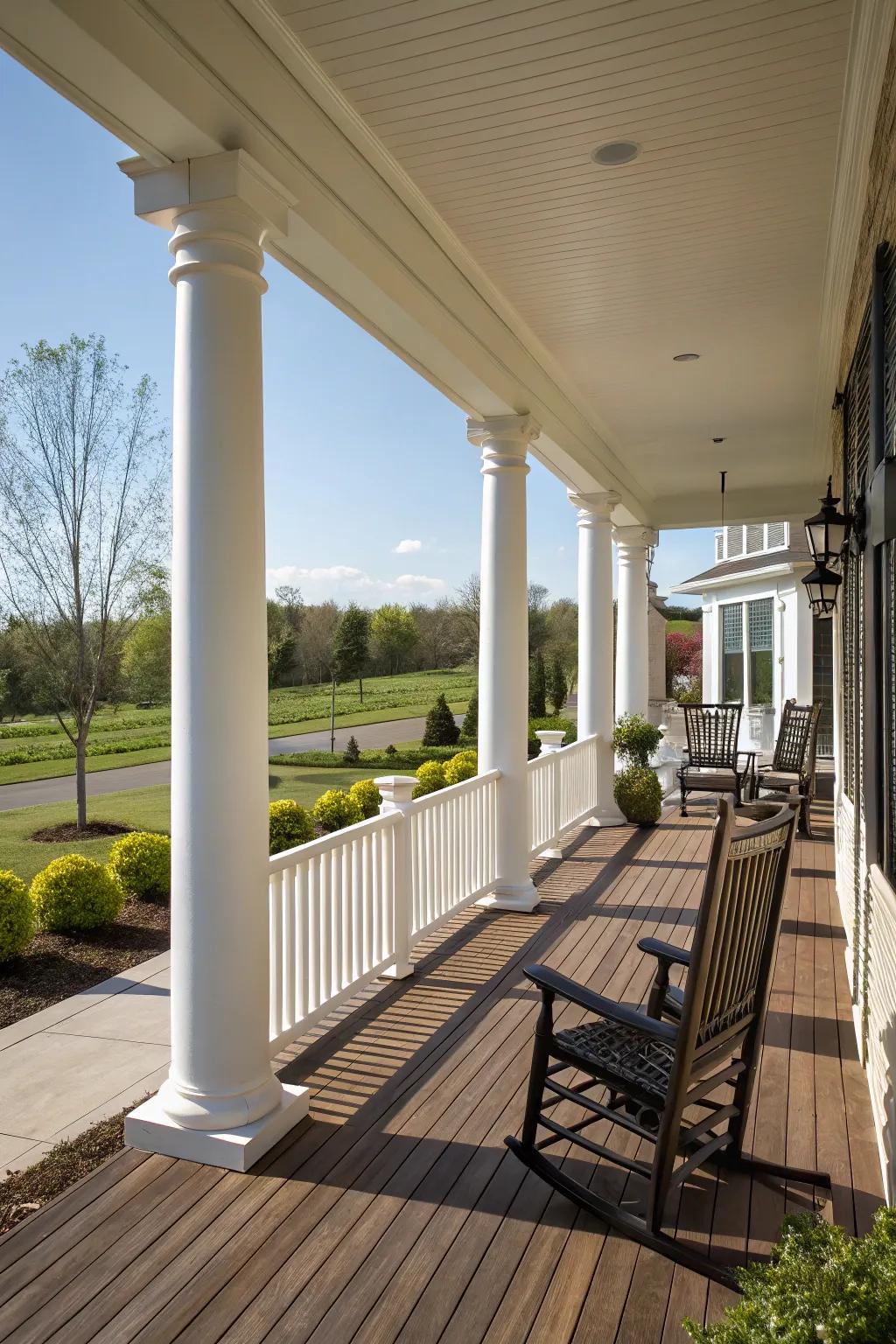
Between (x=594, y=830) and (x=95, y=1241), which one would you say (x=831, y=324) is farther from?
(x=95, y=1241)

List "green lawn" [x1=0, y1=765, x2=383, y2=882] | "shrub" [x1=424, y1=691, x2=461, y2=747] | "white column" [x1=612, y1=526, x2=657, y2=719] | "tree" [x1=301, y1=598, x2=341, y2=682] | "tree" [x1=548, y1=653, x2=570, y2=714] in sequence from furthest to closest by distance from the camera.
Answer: "tree" [x1=548, y1=653, x2=570, y2=714] < "tree" [x1=301, y1=598, x2=341, y2=682] < "shrub" [x1=424, y1=691, x2=461, y2=747] < "white column" [x1=612, y1=526, x2=657, y2=719] < "green lawn" [x1=0, y1=765, x2=383, y2=882]

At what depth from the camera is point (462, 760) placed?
9.98m

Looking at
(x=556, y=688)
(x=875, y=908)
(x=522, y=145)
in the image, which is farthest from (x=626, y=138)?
(x=556, y=688)

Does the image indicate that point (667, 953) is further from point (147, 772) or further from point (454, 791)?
point (147, 772)

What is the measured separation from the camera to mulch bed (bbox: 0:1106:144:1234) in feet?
8.57

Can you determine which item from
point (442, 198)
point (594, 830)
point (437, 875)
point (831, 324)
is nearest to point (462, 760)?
point (594, 830)

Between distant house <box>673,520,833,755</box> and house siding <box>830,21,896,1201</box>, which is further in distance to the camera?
distant house <box>673,520,833,755</box>

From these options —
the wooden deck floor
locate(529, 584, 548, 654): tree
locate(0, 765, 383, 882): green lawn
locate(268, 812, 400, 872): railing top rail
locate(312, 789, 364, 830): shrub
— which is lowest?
Result: locate(0, 765, 383, 882): green lawn

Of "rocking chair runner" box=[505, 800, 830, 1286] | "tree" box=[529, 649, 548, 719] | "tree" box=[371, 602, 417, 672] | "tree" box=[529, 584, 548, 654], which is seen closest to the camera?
"rocking chair runner" box=[505, 800, 830, 1286]

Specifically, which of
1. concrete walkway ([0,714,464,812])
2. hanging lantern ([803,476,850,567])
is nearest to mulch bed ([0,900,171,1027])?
concrete walkway ([0,714,464,812])

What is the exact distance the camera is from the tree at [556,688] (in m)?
18.4

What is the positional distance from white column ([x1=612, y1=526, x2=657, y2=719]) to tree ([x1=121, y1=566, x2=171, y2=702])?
487cm

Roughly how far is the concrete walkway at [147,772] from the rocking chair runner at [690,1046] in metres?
4.74

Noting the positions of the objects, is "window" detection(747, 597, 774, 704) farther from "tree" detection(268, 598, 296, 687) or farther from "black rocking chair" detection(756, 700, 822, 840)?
"tree" detection(268, 598, 296, 687)
